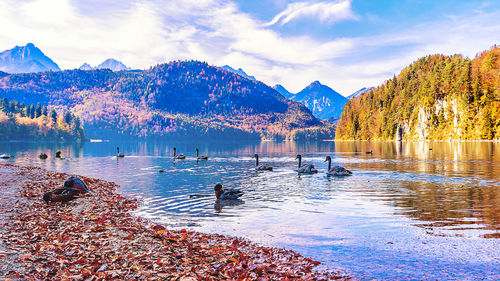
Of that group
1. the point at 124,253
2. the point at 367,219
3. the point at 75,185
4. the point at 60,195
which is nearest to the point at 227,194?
the point at 367,219

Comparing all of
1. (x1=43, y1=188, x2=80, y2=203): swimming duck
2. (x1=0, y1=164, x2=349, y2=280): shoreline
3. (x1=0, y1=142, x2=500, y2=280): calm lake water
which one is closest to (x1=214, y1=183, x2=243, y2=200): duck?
(x1=0, y1=142, x2=500, y2=280): calm lake water

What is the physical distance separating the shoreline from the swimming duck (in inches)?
157

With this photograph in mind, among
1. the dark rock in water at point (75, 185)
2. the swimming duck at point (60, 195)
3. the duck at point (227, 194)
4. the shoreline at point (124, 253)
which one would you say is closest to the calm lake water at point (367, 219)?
the duck at point (227, 194)

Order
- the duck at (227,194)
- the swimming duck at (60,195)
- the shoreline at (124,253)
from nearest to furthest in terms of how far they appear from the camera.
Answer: the shoreline at (124,253) → the swimming duck at (60,195) → the duck at (227,194)

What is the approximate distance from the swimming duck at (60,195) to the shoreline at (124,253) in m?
3.99

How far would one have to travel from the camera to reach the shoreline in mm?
9156

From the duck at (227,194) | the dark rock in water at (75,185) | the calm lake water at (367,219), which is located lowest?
the calm lake water at (367,219)

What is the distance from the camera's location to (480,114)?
17300 cm

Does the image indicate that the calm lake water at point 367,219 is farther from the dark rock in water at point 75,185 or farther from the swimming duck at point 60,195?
the swimming duck at point 60,195

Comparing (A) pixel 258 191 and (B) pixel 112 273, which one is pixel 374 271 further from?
(A) pixel 258 191

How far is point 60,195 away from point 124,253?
1369 centimetres

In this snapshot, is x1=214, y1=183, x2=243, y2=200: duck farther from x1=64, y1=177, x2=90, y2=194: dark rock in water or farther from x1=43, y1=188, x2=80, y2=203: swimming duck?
x1=64, y1=177, x2=90, y2=194: dark rock in water

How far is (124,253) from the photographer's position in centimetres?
1089

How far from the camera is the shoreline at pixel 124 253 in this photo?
30.0 ft
